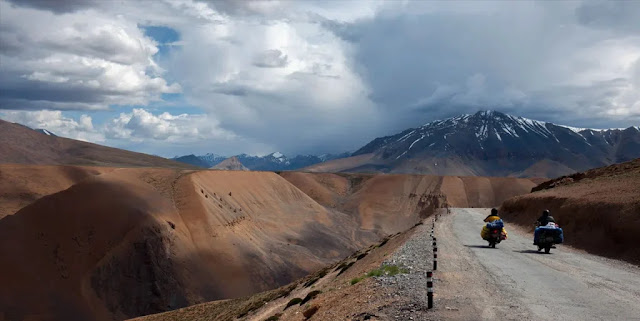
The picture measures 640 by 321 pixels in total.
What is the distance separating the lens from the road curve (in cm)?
1260

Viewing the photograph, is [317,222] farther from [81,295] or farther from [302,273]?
[81,295]

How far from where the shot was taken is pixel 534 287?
15961 mm

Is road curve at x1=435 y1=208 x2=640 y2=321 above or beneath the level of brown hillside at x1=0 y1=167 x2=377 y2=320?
above

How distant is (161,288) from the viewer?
61812 mm

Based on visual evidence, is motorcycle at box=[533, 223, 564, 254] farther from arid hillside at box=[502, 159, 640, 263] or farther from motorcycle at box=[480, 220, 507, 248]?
arid hillside at box=[502, 159, 640, 263]

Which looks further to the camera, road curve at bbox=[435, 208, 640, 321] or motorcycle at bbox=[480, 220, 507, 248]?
motorcycle at bbox=[480, 220, 507, 248]

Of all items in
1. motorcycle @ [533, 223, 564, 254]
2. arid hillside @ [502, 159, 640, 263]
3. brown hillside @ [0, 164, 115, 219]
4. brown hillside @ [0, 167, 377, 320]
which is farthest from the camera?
brown hillside @ [0, 164, 115, 219]

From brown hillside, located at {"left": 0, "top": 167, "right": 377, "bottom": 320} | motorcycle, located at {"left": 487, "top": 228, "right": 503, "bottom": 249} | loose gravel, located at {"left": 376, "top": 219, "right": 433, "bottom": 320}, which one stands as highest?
motorcycle, located at {"left": 487, "top": 228, "right": 503, "bottom": 249}

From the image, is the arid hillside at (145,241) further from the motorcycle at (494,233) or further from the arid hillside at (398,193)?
the motorcycle at (494,233)

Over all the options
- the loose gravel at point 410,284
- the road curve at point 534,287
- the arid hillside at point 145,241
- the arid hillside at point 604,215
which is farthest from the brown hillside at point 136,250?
the road curve at point 534,287

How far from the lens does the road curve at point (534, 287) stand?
12602 mm

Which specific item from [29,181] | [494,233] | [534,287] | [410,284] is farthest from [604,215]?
[29,181]

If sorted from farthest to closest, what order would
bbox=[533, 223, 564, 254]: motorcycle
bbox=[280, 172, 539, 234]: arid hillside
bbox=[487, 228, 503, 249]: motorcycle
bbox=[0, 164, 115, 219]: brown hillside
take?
bbox=[280, 172, 539, 234]: arid hillside
bbox=[0, 164, 115, 219]: brown hillside
bbox=[487, 228, 503, 249]: motorcycle
bbox=[533, 223, 564, 254]: motorcycle

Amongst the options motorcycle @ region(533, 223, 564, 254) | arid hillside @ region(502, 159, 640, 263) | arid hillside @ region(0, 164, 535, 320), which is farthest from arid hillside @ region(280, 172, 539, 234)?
motorcycle @ region(533, 223, 564, 254)
